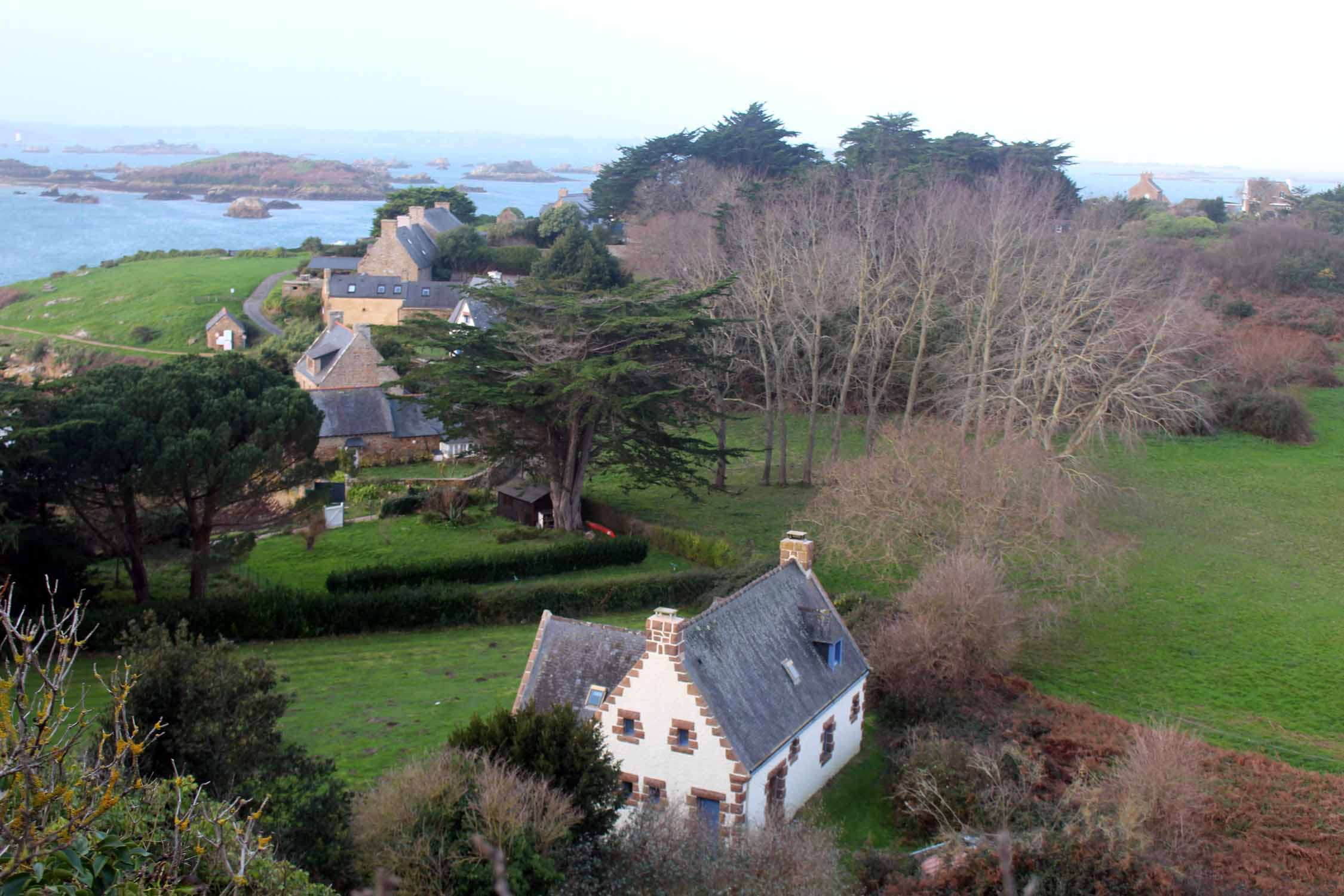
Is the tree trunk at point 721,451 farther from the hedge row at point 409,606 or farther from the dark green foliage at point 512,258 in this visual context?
the dark green foliage at point 512,258

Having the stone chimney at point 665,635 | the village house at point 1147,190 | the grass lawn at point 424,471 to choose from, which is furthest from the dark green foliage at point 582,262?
the village house at point 1147,190

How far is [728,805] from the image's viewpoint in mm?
17391

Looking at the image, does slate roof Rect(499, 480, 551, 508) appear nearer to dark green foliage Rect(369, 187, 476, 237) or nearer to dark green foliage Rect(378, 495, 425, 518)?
dark green foliage Rect(378, 495, 425, 518)

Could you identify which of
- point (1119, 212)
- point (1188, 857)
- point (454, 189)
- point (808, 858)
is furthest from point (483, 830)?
point (454, 189)

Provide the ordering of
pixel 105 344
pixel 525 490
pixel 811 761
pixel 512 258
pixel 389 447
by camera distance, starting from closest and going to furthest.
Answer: pixel 811 761, pixel 525 490, pixel 389 447, pixel 105 344, pixel 512 258

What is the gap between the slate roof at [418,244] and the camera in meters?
74.3

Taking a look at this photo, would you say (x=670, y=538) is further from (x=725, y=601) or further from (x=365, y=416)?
(x=365, y=416)

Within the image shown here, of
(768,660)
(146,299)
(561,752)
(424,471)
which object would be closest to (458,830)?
(561,752)

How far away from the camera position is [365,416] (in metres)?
47.1

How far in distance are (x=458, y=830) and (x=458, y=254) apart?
68.1 m

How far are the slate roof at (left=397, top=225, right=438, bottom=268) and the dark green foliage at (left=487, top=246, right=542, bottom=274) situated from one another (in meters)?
4.25

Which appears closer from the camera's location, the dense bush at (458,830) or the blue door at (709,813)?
the dense bush at (458,830)

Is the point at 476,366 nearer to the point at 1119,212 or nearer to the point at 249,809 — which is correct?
the point at 249,809

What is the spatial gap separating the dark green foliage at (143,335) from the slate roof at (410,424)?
33106 millimetres
